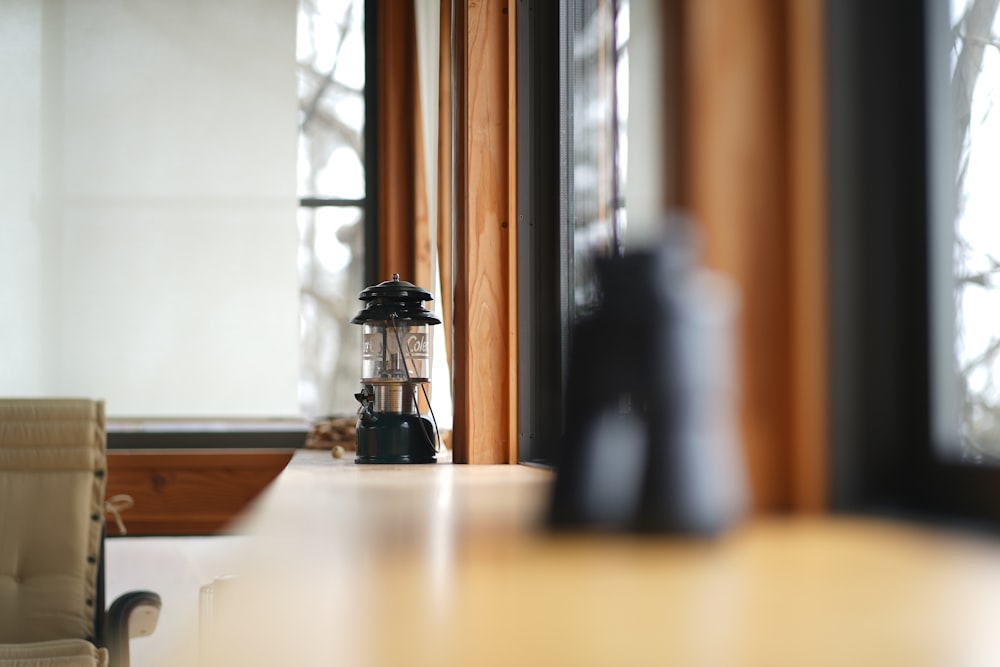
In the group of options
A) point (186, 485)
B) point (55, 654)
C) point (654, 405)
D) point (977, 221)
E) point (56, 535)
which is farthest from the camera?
point (186, 485)

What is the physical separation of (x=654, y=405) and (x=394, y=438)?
1224 mm

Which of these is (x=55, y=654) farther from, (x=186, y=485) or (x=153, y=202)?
(x=153, y=202)

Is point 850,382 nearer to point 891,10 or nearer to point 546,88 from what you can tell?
point 891,10

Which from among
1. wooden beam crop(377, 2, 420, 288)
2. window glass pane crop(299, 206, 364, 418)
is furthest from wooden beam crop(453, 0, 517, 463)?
window glass pane crop(299, 206, 364, 418)

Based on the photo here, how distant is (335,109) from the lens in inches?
133

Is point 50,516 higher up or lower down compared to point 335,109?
lower down

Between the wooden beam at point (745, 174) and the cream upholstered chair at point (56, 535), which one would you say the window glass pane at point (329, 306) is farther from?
the wooden beam at point (745, 174)

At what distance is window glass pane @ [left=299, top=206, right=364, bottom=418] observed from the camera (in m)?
3.32

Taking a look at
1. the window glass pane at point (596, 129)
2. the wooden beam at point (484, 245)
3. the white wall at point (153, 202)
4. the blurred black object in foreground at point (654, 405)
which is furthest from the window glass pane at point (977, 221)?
the white wall at point (153, 202)

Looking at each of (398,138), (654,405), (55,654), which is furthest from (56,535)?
(654,405)

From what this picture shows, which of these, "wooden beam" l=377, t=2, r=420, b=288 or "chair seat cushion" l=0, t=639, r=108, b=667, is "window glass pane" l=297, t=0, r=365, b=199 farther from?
"chair seat cushion" l=0, t=639, r=108, b=667

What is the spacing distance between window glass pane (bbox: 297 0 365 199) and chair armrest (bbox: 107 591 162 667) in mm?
1691

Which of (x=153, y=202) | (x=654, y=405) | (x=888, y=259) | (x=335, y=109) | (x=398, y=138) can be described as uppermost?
(x=335, y=109)

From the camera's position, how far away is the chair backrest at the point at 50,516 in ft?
7.44
